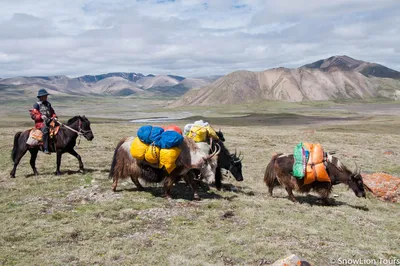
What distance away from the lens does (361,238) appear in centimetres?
725

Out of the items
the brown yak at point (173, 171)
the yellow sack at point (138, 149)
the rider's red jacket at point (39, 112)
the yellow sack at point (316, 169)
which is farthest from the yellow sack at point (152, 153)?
the rider's red jacket at point (39, 112)

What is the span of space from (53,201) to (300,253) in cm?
639

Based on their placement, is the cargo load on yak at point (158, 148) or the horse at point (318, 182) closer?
the cargo load on yak at point (158, 148)

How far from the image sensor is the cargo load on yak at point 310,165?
32.3 ft

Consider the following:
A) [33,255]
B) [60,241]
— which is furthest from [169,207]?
[33,255]

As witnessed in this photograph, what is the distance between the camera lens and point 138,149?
947cm

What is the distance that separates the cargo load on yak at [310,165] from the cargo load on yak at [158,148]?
350cm

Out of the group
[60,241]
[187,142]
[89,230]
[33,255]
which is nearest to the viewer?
[33,255]

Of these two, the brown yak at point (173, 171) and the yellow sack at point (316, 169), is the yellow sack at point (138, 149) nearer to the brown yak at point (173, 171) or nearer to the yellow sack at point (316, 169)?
the brown yak at point (173, 171)

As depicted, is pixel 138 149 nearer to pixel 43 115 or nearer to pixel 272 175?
pixel 272 175

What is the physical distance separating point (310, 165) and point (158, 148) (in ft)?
14.5

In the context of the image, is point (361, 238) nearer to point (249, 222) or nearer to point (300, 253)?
point (300, 253)

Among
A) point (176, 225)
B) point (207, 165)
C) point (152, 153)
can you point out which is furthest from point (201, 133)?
point (176, 225)

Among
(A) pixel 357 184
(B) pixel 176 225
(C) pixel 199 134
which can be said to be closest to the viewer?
(B) pixel 176 225
